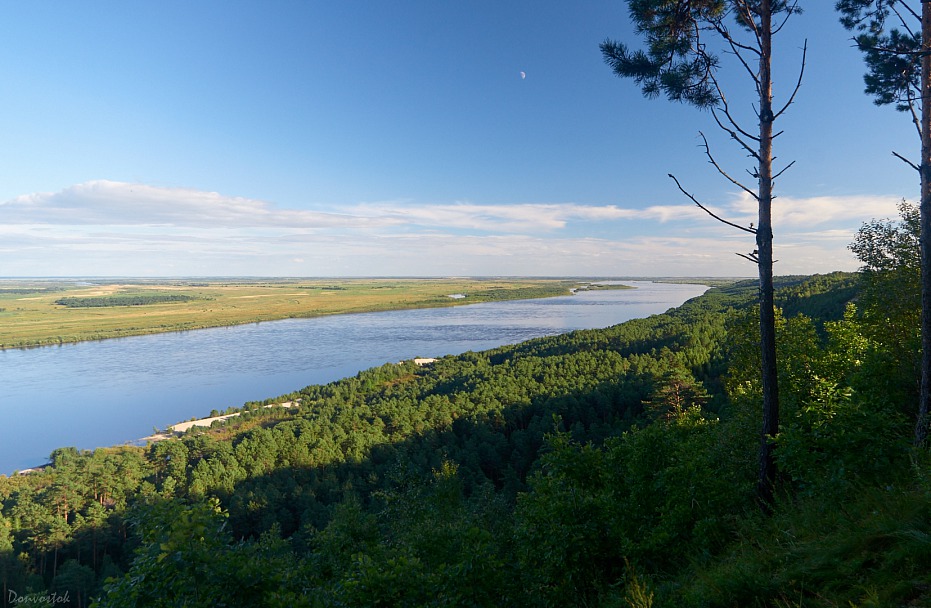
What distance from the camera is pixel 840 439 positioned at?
25.6ft

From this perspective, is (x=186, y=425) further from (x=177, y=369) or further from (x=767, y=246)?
(x=767, y=246)

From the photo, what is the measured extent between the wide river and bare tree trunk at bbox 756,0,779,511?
252 feet

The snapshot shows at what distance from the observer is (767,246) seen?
893 cm

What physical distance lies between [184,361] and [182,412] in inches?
1656

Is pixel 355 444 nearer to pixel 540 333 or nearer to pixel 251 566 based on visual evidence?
pixel 251 566

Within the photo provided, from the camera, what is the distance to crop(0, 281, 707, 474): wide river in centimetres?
6656

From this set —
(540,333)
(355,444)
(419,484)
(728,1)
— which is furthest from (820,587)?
(540,333)

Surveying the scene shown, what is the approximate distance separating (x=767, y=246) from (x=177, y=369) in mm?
115906

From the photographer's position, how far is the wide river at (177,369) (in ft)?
218

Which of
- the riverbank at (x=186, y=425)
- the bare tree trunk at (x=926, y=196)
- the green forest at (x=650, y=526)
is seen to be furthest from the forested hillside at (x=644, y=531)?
the riverbank at (x=186, y=425)

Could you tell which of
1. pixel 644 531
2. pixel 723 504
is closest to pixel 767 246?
pixel 723 504

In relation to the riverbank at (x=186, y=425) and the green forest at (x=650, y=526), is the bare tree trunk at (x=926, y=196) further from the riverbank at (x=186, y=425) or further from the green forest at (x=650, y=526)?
the riverbank at (x=186, y=425)

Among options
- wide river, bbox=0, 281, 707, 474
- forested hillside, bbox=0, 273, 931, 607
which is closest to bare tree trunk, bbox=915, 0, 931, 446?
forested hillside, bbox=0, 273, 931, 607

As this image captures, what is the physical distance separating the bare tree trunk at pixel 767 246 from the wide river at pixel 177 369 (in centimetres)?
7684
